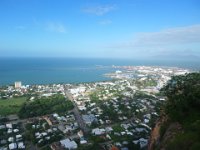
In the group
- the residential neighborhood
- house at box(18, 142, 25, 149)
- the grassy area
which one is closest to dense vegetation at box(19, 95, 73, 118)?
the residential neighborhood

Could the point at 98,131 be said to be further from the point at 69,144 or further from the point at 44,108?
the point at 44,108

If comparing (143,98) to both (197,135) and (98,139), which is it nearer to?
(98,139)

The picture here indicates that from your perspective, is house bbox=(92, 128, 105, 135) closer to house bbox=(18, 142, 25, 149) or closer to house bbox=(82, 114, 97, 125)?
house bbox=(82, 114, 97, 125)

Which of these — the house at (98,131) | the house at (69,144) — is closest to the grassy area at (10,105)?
the house at (69,144)

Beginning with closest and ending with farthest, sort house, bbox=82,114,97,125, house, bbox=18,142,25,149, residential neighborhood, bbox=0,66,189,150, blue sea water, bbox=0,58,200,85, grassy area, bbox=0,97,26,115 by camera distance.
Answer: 1. house, bbox=18,142,25,149
2. residential neighborhood, bbox=0,66,189,150
3. house, bbox=82,114,97,125
4. grassy area, bbox=0,97,26,115
5. blue sea water, bbox=0,58,200,85

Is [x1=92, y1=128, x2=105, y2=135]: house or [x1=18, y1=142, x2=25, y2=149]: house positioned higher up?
[x1=92, y1=128, x2=105, y2=135]: house

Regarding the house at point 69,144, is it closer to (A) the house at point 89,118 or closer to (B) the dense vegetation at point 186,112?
(A) the house at point 89,118

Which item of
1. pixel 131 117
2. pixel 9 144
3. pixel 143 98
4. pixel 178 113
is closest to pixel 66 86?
pixel 143 98
